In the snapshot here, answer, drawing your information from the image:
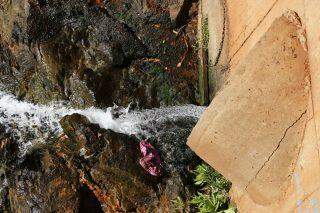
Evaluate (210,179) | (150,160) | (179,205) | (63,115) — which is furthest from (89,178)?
→ (210,179)

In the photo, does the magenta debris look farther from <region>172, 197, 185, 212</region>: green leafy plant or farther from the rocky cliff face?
<region>172, 197, 185, 212</region>: green leafy plant

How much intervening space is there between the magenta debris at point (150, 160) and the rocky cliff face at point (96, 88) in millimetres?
68

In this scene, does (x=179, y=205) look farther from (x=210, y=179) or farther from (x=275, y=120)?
(x=275, y=120)

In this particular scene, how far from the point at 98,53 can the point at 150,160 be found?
2.04 metres

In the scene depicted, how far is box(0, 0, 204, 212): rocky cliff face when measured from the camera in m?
5.98

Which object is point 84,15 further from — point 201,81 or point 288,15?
point 288,15

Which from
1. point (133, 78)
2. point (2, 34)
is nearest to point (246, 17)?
point (133, 78)

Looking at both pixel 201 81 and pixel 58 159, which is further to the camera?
pixel 201 81

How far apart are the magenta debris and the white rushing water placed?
1.24 feet

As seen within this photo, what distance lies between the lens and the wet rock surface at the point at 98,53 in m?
7.05

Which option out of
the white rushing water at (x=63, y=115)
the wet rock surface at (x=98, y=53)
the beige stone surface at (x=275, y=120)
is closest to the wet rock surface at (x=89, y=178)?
the white rushing water at (x=63, y=115)

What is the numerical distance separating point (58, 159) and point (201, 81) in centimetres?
255

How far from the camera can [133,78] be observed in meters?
7.16

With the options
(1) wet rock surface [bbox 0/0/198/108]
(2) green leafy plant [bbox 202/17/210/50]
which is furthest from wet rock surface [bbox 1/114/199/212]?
(2) green leafy plant [bbox 202/17/210/50]
